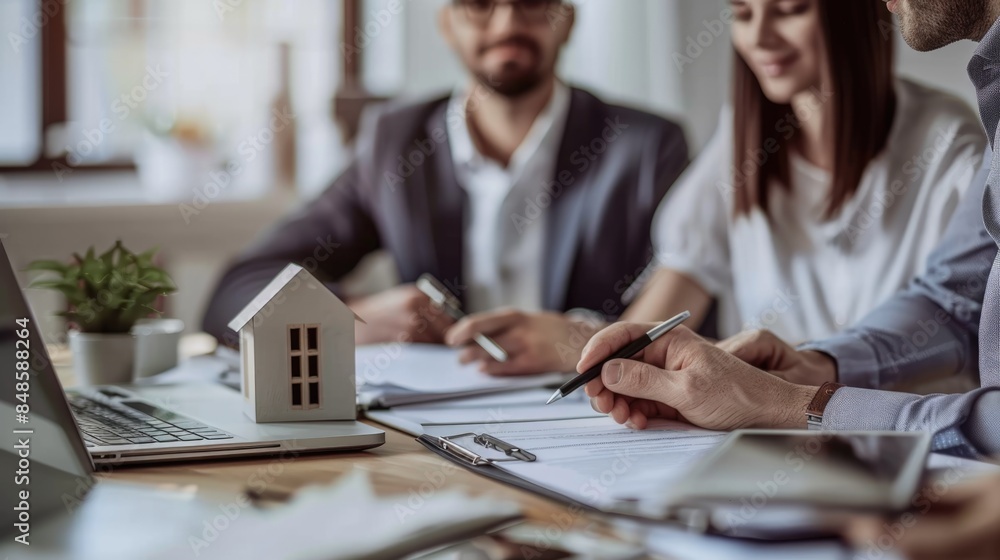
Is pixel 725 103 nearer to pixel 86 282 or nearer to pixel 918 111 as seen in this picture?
pixel 918 111

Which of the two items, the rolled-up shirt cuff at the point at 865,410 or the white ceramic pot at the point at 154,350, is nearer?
the rolled-up shirt cuff at the point at 865,410

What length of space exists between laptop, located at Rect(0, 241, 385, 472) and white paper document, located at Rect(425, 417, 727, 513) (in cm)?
14

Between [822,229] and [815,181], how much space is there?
9cm

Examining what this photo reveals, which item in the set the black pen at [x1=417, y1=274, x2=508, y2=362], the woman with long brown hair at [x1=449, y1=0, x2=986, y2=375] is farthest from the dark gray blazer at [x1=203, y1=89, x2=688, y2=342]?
the black pen at [x1=417, y1=274, x2=508, y2=362]

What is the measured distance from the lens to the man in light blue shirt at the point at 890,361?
947 mm

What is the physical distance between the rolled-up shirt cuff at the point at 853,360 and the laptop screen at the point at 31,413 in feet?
2.75

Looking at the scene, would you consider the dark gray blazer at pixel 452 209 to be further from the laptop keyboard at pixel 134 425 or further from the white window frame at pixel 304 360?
the white window frame at pixel 304 360

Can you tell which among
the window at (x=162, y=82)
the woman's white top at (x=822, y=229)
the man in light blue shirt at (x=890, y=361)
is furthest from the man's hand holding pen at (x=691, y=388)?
the window at (x=162, y=82)

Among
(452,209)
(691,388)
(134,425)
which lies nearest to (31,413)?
(134,425)

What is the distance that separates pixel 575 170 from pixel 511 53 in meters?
0.31

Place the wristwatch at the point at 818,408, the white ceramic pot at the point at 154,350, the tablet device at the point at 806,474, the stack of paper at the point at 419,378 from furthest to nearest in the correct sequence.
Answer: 1. the white ceramic pot at the point at 154,350
2. the stack of paper at the point at 419,378
3. the wristwatch at the point at 818,408
4. the tablet device at the point at 806,474

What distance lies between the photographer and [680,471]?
816 millimetres

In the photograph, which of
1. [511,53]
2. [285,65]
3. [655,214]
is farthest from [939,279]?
[285,65]

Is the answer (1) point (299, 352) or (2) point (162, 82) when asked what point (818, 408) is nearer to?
(1) point (299, 352)
